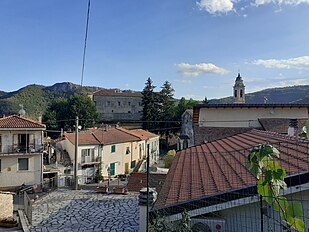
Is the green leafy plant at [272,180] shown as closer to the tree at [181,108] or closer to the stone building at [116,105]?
the tree at [181,108]

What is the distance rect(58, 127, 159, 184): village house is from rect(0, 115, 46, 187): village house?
11.9 ft

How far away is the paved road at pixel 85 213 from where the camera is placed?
8.12m

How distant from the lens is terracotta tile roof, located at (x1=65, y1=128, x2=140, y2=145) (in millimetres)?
25947

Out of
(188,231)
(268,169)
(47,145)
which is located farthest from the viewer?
(47,145)

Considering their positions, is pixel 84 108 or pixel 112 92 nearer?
pixel 84 108

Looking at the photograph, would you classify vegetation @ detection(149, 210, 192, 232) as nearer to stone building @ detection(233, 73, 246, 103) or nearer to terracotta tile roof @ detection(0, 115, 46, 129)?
terracotta tile roof @ detection(0, 115, 46, 129)

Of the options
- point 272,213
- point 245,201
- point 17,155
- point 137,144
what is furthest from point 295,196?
point 137,144

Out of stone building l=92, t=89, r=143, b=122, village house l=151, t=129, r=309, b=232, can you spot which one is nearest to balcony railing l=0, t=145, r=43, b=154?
village house l=151, t=129, r=309, b=232

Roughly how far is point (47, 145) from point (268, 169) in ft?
104

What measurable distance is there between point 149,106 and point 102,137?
1871cm

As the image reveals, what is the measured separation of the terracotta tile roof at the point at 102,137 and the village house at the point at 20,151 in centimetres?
384

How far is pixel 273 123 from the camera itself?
13188mm

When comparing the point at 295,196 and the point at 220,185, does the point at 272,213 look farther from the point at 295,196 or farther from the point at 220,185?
the point at 220,185

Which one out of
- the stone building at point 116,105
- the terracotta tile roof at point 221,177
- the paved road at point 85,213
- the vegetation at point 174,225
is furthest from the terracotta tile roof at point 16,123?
the stone building at point 116,105
